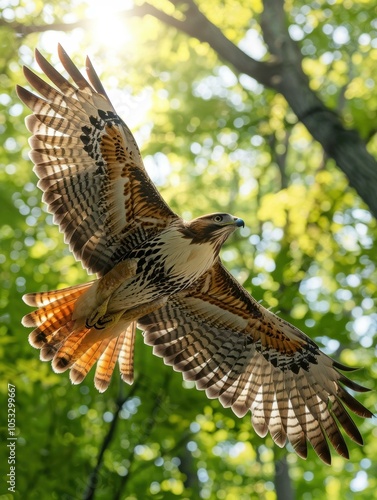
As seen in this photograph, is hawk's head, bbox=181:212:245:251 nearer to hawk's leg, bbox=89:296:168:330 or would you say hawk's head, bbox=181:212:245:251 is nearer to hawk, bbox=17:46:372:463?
hawk, bbox=17:46:372:463

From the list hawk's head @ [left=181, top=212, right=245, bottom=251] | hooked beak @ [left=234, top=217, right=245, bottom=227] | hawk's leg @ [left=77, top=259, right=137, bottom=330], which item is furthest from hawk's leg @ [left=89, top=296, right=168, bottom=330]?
hooked beak @ [left=234, top=217, right=245, bottom=227]

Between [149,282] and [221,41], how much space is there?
326 cm

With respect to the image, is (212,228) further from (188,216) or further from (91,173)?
(188,216)

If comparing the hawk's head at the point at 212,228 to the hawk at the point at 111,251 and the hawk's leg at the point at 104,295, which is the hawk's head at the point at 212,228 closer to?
the hawk at the point at 111,251

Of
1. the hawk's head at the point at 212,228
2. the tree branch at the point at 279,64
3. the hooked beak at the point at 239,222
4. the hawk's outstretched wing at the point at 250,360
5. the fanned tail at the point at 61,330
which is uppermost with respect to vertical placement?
the tree branch at the point at 279,64

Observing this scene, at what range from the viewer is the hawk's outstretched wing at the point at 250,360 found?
765 cm

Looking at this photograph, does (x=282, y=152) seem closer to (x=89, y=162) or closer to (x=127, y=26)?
(x=127, y=26)

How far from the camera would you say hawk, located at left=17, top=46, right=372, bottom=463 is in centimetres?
652

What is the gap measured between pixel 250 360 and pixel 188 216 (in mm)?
6418

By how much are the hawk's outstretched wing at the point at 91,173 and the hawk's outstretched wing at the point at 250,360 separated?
1147 mm

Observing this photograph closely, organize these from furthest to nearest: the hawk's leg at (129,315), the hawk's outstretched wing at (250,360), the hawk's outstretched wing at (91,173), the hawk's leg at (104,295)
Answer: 1. the hawk's outstretched wing at (250,360)
2. the hawk's leg at (129,315)
3. the hawk's leg at (104,295)
4. the hawk's outstretched wing at (91,173)

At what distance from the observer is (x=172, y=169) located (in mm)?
15281

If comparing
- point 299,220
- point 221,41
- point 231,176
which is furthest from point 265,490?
point 221,41

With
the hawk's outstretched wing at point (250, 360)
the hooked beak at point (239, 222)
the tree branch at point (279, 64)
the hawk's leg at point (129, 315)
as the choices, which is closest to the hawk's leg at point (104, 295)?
the hawk's leg at point (129, 315)
